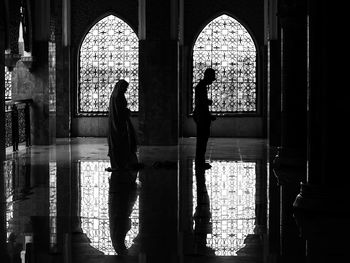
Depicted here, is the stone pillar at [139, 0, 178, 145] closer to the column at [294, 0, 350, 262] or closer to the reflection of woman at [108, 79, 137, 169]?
the reflection of woman at [108, 79, 137, 169]

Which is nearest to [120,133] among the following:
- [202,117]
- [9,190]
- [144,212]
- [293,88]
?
[202,117]

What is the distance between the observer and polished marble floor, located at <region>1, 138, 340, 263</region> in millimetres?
5984

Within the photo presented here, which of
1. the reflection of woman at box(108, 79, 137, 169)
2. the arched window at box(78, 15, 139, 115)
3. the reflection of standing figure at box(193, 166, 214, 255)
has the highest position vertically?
the arched window at box(78, 15, 139, 115)

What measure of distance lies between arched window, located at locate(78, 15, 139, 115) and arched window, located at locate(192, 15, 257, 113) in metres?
1.80

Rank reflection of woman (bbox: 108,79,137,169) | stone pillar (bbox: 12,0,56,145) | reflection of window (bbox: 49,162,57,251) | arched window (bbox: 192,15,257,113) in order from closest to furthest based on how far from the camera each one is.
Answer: reflection of window (bbox: 49,162,57,251) < reflection of woman (bbox: 108,79,137,169) < stone pillar (bbox: 12,0,56,145) < arched window (bbox: 192,15,257,113)

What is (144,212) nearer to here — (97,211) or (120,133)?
(97,211)

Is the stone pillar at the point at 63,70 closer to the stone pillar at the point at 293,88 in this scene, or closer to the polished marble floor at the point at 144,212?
the polished marble floor at the point at 144,212

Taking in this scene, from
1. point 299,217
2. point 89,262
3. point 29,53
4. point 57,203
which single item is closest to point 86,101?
point 29,53

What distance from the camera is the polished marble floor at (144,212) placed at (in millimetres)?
5984

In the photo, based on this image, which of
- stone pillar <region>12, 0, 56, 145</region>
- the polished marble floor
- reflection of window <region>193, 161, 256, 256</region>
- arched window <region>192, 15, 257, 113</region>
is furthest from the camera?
arched window <region>192, 15, 257, 113</region>

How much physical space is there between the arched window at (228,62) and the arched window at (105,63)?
1.80m

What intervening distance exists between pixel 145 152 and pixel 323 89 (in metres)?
8.56

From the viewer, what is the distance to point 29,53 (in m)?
17.6

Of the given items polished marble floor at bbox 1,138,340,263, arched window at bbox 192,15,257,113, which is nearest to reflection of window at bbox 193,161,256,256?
polished marble floor at bbox 1,138,340,263
